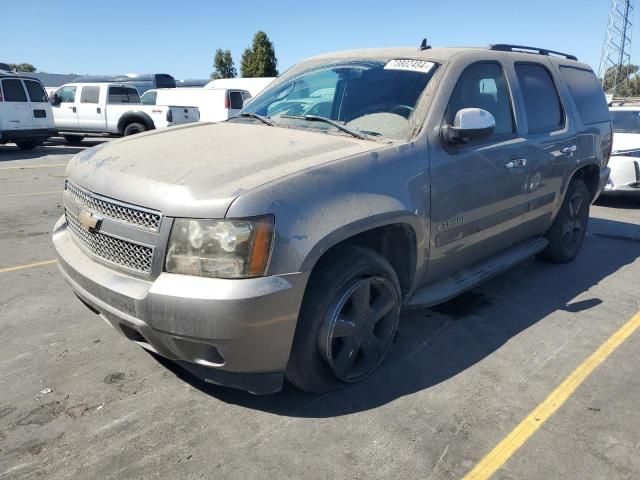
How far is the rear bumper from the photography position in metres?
14.2

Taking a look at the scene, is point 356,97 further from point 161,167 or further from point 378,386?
point 378,386

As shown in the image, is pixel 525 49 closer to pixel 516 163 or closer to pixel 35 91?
pixel 516 163

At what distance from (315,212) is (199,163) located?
68 centimetres

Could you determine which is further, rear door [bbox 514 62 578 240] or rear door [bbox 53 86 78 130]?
rear door [bbox 53 86 78 130]

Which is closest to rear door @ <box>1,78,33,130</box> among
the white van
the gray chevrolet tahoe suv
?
the white van

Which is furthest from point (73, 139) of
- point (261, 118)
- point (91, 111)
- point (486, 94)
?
point (486, 94)

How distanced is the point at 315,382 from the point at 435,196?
4.22 ft

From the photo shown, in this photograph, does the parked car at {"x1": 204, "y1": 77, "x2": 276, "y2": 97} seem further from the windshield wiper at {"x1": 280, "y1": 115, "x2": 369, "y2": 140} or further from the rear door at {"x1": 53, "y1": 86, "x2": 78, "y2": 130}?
the windshield wiper at {"x1": 280, "y1": 115, "x2": 369, "y2": 140}

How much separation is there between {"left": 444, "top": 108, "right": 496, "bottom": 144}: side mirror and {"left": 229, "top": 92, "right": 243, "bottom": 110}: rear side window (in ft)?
49.3

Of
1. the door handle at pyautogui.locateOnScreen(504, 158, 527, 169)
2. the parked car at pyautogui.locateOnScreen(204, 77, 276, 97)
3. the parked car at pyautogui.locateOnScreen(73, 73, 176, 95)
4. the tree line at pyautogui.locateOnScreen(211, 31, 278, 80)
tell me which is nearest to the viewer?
the door handle at pyautogui.locateOnScreen(504, 158, 527, 169)

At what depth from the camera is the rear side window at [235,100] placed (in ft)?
57.7

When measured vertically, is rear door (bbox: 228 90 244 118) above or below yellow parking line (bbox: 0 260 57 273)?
above

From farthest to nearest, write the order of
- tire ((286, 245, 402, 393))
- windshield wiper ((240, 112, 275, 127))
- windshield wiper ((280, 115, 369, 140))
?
windshield wiper ((240, 112, 275, 127)), windshield wiper ((280, 115, 369, 140)), tire ((286, 245, 402, 393))

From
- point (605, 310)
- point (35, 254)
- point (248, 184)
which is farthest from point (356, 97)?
point (35, 254)
